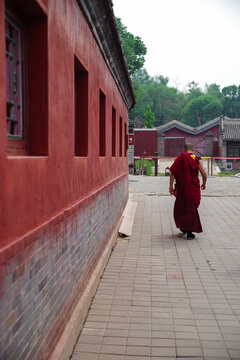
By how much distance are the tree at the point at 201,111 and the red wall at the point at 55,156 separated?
71.4 m

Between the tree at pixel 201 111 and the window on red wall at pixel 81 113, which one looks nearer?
the window on red wall at pixel 81 113

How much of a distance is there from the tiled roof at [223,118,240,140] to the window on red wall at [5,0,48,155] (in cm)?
4023

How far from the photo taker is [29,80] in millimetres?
3180

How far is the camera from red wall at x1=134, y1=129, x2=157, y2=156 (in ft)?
141

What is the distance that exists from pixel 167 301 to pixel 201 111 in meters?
72.9

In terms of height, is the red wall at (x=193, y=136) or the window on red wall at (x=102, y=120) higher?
the red wall at (x=193, y=136)

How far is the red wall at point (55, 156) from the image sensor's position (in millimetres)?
2256

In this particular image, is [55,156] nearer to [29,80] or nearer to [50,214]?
[50,214]

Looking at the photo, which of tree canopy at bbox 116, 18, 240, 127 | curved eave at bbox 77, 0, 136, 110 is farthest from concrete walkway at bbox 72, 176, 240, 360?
tree canopy at bbox 116, 18, 240, 127

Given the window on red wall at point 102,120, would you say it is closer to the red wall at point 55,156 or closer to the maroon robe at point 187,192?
the red wall at point 55,156

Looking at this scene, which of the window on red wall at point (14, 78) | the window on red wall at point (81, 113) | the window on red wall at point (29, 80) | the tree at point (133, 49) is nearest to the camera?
the window on red wall at point (14, 78)

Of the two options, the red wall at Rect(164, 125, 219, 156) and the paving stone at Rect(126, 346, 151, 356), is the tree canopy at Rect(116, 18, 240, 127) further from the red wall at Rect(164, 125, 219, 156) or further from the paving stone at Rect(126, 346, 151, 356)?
the paving stone at Rect(126, 346, 151, 356)

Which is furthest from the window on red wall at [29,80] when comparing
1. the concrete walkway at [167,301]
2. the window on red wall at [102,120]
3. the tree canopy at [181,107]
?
the tree canopy at [181,107]

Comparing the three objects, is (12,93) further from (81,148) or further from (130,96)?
(130,96)
